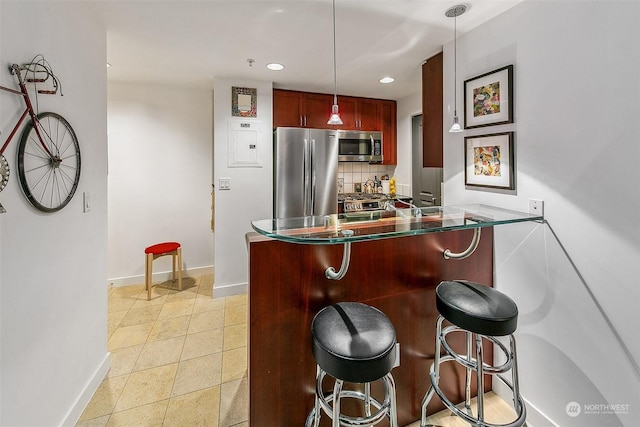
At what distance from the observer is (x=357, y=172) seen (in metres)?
4.41

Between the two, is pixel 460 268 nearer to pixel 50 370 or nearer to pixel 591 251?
pixel 591 251

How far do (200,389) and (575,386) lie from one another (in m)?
2.17

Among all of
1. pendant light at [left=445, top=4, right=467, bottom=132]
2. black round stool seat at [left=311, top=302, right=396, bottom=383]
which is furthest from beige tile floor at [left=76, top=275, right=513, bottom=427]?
pendant light at [left=445, top=4, right=467, bottom=132]

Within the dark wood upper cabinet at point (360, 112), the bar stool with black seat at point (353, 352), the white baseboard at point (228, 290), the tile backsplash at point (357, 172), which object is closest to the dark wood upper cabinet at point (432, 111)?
the dark wood upper cabinet at point (360, 112)

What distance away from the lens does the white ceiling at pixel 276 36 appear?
1.80m

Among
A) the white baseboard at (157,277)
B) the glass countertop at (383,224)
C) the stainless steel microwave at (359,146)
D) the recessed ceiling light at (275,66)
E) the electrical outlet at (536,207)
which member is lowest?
the white baseboard at (157,277)

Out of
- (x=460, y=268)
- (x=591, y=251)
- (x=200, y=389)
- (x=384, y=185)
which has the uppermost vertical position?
(x=384, y=185)

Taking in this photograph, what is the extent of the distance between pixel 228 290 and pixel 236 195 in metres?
1.12

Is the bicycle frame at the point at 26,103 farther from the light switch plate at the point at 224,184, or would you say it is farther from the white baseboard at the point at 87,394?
the light switch plate at the point at 224,184

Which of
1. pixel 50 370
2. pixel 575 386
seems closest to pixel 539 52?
pixel 575 386

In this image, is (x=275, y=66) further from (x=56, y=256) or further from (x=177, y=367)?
(x=177, y=367)

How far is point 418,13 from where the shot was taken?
1854 mm

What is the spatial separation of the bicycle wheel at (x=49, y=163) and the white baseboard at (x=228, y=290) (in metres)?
1.98

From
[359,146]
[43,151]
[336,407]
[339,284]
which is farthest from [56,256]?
[359,146]
